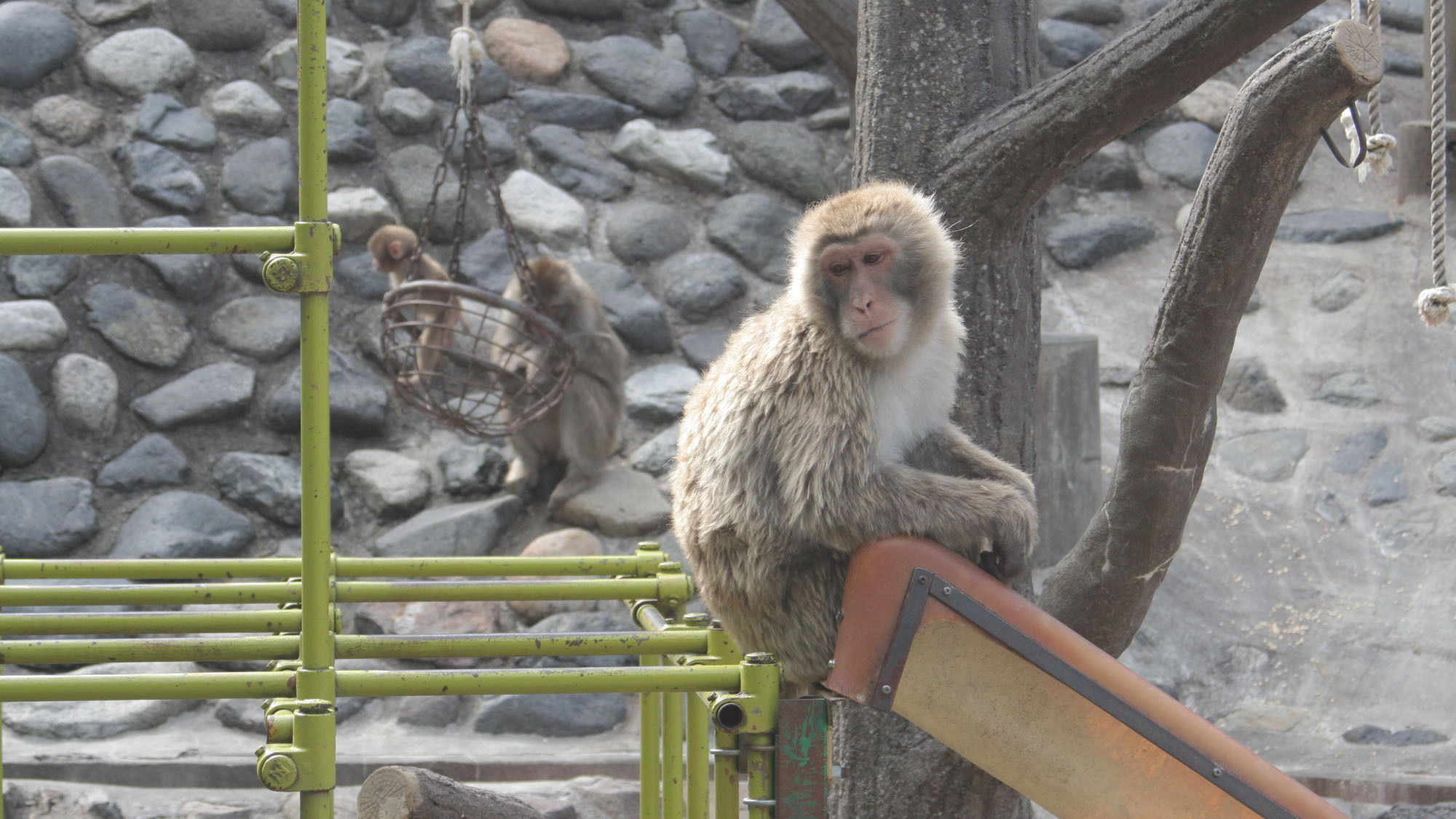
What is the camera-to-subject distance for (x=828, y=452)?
234 cm

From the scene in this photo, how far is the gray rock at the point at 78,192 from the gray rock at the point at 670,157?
99.2 inches

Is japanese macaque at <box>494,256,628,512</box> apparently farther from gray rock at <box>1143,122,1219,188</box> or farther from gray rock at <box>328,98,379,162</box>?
gray rock at <box>1143,122,1219,188</box>

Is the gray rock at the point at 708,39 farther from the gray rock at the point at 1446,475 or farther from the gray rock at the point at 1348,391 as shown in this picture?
the gray rock at the point at 1446,475

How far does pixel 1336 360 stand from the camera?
616cm

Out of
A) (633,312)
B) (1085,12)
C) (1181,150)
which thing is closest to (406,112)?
(633,312)

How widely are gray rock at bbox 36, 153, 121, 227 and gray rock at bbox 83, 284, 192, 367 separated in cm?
35

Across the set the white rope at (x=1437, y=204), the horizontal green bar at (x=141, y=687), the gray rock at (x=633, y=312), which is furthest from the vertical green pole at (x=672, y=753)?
the gray rock at (x=633, y=312)

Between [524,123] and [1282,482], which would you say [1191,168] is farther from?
[524,123]

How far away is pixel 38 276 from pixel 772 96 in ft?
12.5

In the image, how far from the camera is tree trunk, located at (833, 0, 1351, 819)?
9.13 ft

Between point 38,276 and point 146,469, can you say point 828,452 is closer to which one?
point 146,469

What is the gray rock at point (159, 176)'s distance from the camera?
19.5 ft

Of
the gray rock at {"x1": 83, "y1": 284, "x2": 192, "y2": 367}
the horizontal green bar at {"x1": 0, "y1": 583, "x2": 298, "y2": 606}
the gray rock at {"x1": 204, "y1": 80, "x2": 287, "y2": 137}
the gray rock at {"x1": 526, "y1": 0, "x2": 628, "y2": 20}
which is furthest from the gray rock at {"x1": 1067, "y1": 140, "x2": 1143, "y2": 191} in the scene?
the horizontal green bar at {"x1": 0, "y1": 583, "x2": 298, "y2": 606}

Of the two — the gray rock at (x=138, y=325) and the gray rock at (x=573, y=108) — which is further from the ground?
the gray rock at (x=573, y=108)
